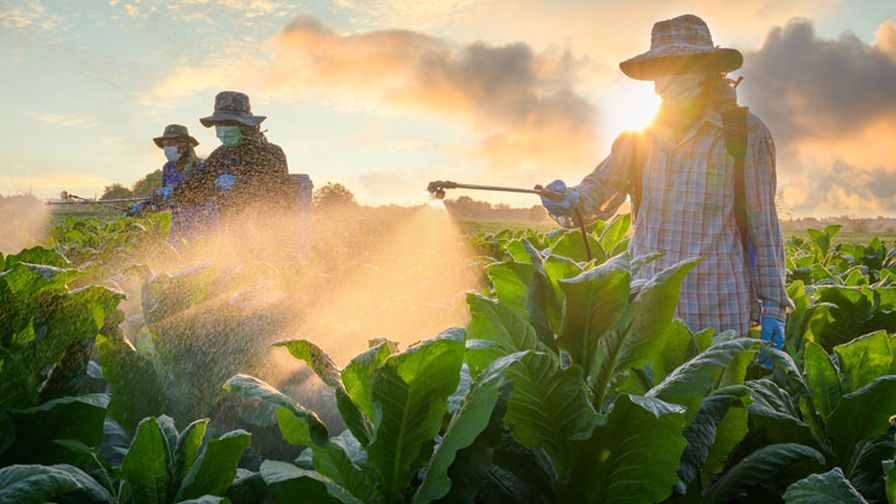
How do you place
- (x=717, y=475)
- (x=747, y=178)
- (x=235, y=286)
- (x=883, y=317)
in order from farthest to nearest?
1. (x=747, y=178)
2. (x=883, y=317)
3. (x=235, y=286)
4. (x=717, y=475)

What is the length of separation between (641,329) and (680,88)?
397cm

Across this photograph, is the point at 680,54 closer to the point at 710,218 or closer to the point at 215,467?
the point at 710,218

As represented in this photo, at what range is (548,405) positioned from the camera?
944 millimetres

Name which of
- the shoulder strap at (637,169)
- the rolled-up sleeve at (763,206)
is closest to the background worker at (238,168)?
the shoulder strap at (637,169)

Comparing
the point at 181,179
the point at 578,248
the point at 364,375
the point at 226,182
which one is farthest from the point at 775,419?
the point at 181,179

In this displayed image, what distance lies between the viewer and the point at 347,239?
1798 cm

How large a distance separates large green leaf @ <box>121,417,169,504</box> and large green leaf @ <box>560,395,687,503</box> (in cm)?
53

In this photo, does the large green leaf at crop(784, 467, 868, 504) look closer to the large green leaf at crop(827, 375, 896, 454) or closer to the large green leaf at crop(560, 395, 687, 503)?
the large green leaf at crop(560, 395, 687, 503)

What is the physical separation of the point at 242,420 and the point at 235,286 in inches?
10.8

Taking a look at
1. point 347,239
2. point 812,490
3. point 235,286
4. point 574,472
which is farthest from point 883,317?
point 347,239

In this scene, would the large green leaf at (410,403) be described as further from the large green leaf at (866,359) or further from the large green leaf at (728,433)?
the large green leaf at (866,359)

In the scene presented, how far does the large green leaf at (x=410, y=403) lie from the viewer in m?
0.86

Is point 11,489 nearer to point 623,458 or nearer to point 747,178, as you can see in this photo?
point 623,458

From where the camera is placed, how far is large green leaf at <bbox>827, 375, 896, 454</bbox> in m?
1.24
